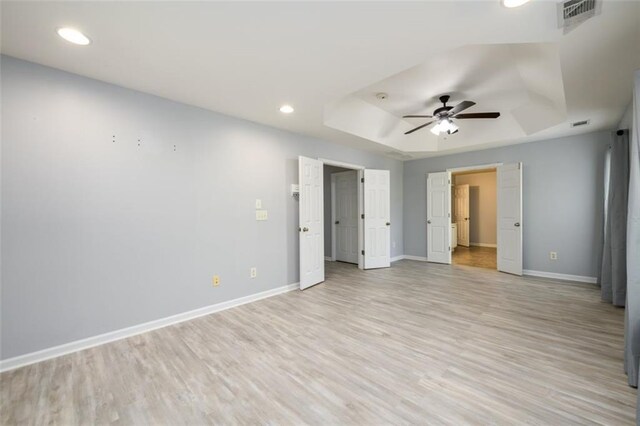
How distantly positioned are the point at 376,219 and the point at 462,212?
476cm

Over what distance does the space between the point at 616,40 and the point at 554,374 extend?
8.53ft

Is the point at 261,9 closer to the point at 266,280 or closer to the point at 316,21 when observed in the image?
the point at 316,21

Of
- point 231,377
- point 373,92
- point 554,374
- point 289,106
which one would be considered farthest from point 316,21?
point 554,374

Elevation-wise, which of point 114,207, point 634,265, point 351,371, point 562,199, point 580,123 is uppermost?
point 580,123

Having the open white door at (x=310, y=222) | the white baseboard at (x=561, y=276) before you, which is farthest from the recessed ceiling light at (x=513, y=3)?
the white baseboard at (x=561, y=276)

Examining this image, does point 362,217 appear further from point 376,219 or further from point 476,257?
point 476,257

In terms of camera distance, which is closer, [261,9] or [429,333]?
[261,9]

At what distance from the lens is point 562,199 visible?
478cm

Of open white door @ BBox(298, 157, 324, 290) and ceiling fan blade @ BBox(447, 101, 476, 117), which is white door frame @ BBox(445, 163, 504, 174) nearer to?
ceiling fan blade @ BBox(447, 101, 476, 117)

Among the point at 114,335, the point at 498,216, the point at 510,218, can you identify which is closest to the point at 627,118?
the point at 510,218

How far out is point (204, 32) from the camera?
1.96 meters

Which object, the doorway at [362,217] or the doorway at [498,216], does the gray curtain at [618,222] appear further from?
the doorway at [362,217]

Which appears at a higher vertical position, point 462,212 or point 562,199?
point 562,199

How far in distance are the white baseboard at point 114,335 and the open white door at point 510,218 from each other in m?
4.75
